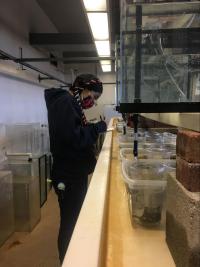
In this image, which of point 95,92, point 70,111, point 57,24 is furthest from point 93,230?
point 57,24

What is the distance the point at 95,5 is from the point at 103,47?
5.39 ft

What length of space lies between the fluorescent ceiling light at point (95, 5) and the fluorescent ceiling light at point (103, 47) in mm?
1207

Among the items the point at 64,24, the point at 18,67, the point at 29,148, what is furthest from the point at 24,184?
the point at 64,24

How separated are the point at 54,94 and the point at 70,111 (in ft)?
0.68

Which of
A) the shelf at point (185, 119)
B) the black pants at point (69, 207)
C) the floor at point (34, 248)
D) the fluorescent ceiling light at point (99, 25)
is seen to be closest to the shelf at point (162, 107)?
the shelf at point (185, 119)

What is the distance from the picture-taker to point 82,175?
2.05 m

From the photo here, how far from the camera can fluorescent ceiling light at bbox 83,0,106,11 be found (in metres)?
2.05

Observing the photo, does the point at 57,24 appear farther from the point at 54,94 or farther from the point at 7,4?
the point at 54,94

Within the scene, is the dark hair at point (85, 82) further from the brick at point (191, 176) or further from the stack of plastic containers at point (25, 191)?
the brick at point (191, 176)

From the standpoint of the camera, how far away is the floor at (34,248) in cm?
263

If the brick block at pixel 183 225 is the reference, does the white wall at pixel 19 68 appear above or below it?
above

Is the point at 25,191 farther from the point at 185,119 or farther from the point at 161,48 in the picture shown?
the point at 185,119

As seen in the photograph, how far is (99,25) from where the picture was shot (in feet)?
8.71

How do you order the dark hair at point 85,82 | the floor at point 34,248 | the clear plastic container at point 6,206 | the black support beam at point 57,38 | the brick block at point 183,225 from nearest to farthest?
the brick block at point 183,225 → the dark hair at point 85,82 → the floor at point 34,248 → the clear plastic container at point 6,206 → the black support beam at point 57,38
